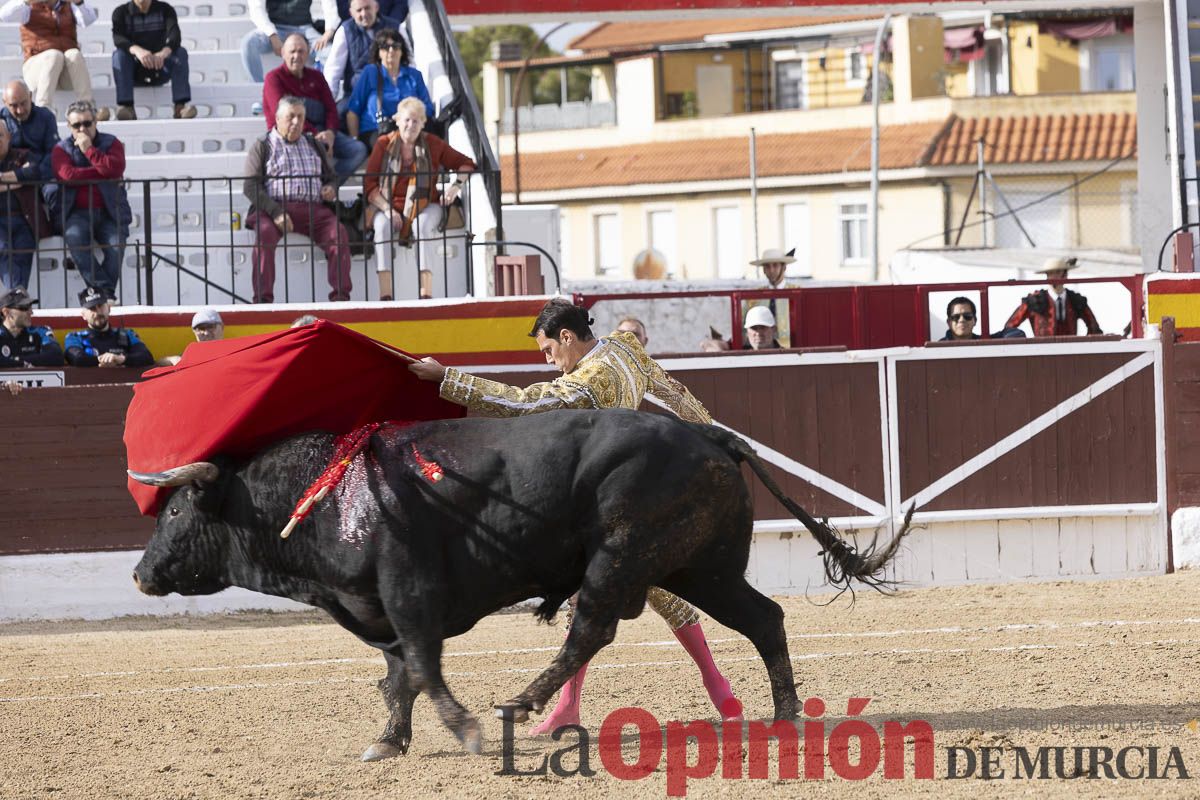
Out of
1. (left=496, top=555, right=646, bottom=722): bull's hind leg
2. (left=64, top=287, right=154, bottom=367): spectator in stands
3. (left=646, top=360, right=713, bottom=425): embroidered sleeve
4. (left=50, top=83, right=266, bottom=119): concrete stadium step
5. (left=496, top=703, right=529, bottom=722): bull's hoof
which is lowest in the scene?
(left=496, top=703, right=529, bottom=722): bull's hoof

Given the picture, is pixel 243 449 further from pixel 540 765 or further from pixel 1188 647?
pixel 1188 647

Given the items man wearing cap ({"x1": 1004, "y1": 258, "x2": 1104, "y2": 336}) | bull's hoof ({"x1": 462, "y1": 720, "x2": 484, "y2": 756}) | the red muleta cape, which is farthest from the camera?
man wearing cap ({"x1": 1004, "y1": 258, "x2": 1104, "y2": 336})

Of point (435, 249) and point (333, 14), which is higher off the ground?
point (333, 14)

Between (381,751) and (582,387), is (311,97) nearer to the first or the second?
(582,387)

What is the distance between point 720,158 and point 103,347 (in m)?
27.7

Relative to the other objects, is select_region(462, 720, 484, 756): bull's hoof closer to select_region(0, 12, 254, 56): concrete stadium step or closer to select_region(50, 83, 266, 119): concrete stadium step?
select_region(50, 83, 266, 119): concrete stadium step

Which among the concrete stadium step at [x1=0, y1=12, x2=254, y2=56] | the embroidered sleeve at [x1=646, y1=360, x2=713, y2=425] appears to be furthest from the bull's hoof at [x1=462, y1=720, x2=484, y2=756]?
the concrete stadium step at [x1=0, y1=12, x2=254, y2=56]

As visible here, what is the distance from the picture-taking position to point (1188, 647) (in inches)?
296

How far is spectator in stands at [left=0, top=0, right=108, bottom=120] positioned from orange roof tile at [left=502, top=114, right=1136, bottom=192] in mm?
22859

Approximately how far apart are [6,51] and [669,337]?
20.0 feet

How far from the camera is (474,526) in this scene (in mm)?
5656

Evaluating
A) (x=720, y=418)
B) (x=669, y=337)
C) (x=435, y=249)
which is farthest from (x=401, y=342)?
(x=669, y=337)

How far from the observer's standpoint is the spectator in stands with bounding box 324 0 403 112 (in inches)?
493

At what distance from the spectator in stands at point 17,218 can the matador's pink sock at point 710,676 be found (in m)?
6.05
